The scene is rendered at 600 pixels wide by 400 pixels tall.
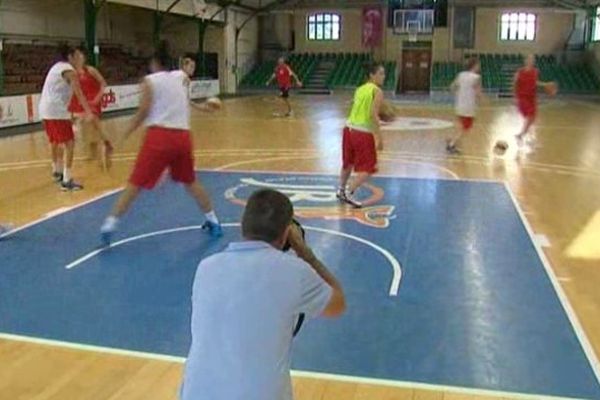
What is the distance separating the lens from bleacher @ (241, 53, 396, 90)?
3366 centimetres

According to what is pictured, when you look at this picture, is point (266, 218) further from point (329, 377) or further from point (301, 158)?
point (301, 158)

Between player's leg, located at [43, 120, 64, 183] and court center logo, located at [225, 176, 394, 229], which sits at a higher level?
player's leg, located at [43, 120, 64, 183]

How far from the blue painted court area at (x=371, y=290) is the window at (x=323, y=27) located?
96.8 ft

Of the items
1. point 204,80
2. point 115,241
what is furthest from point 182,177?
A: point 204,80

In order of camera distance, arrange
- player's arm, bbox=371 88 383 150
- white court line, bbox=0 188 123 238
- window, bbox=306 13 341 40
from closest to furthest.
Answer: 1. white court line, bbox=0 188 123 238
2. player's arm, bbox=371 88 383 150
3. window, bbox=306 13 341 40

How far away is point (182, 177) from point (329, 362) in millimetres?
2849

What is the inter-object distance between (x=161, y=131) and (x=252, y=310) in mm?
4140

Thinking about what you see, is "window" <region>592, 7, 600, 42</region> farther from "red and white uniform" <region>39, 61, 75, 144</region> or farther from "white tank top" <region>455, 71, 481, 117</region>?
"red and white uniform" <region>39, 61, 75, 144</region>

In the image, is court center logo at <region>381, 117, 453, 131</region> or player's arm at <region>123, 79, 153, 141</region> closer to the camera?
player's arm at <region>123, 79, 153, 141</region>

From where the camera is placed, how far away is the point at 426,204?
310 inches

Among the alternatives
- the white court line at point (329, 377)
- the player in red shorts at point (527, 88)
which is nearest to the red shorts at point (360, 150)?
the white court line at point (329, 377)

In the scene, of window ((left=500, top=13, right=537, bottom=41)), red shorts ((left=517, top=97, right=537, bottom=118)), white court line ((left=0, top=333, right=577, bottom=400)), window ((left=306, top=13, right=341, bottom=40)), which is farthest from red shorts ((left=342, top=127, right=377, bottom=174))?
window ((left=306, top=13, right=341, bottom=40))

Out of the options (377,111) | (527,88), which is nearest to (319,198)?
(377,111)

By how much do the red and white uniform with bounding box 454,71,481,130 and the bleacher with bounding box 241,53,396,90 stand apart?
68.7 feet
